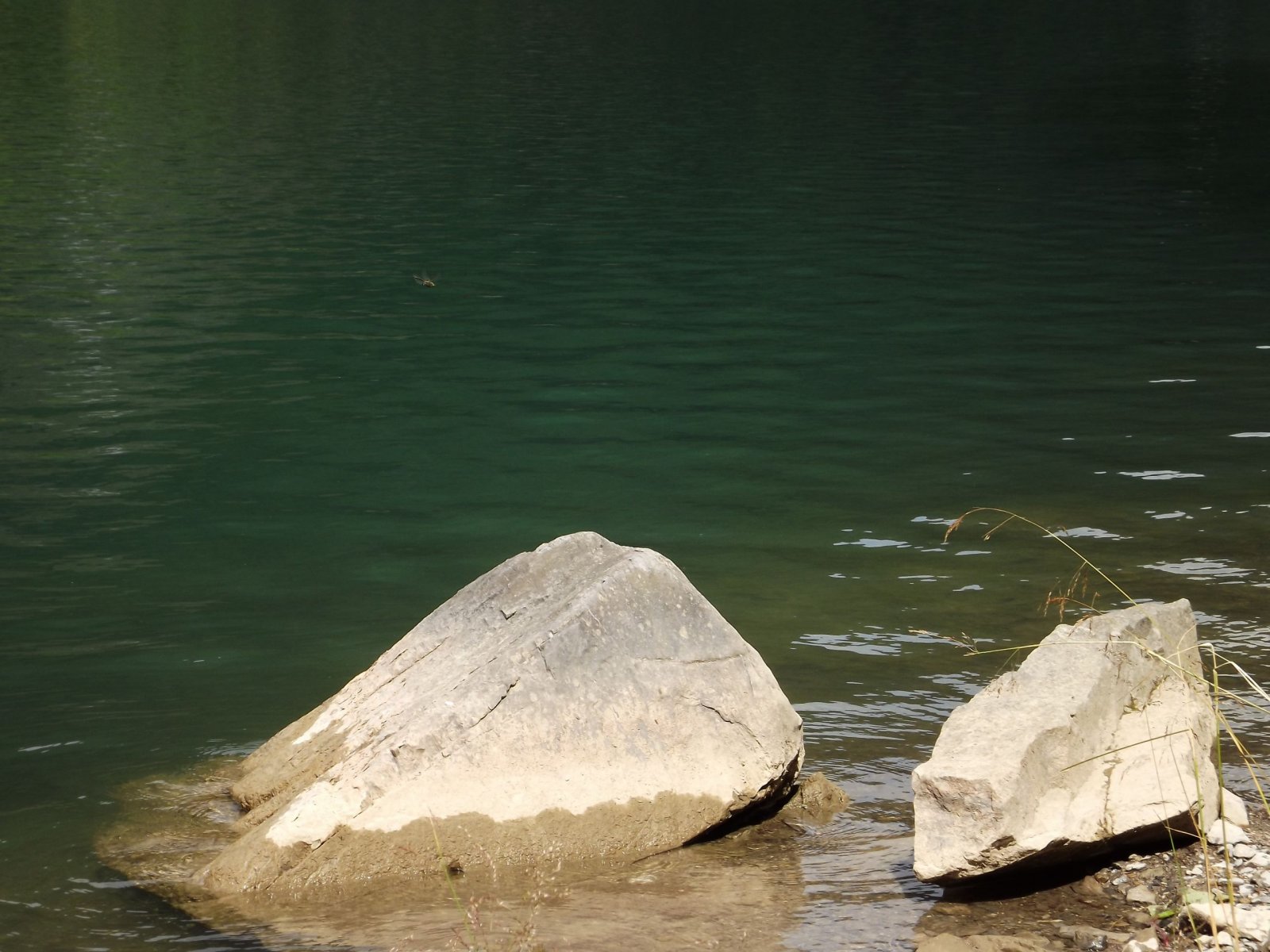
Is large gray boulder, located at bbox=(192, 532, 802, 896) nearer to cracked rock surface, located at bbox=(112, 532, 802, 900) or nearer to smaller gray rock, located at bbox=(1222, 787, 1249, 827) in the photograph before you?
cracked rock surface, located at bbox=(112, 532, 802, 900)

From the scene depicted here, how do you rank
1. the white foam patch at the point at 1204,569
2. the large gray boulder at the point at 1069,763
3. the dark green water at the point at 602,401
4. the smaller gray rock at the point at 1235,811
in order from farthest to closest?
the white foam patch at the point at 1204,569 → the dark green water at the point at 602,401 → the smaller gray rock at the point at 1235,811 → the large gray boulder at the point at 1069,763

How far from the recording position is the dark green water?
25.9 ft

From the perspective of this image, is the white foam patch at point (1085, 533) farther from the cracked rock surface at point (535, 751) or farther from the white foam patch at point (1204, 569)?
the cracked rock surface at point (535, 751)

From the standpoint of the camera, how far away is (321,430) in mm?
13172

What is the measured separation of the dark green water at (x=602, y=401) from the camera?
788 cm

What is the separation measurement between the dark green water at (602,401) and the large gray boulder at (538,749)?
485 millimetres

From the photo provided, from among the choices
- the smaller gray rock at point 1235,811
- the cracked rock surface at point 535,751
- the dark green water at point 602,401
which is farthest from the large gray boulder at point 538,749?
the smaller gray rock at point 1235,811

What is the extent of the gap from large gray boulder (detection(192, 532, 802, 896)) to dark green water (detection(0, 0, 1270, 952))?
1.59ft

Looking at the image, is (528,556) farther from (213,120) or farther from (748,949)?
(213,120)

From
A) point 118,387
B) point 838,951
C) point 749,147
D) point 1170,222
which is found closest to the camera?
point 838,951

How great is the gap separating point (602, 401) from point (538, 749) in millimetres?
8509

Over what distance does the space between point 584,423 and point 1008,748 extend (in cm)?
833

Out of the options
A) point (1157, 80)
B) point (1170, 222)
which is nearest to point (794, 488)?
point (1170, 222)

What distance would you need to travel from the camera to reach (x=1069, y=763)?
5.57m
